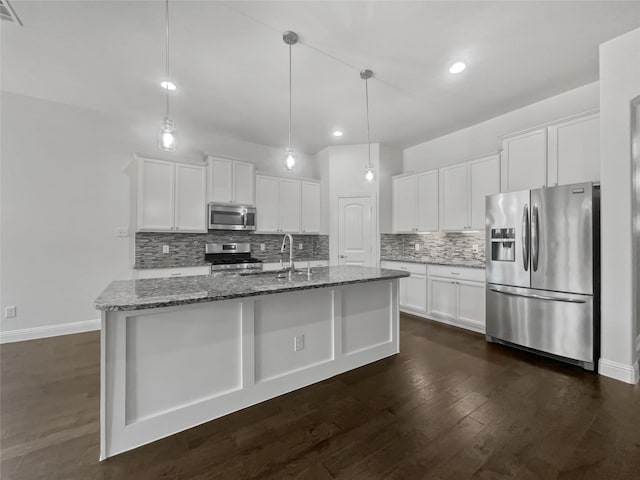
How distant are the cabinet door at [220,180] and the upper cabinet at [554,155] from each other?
12.7 ft

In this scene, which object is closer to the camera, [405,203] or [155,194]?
[155,194]

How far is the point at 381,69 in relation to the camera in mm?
2844

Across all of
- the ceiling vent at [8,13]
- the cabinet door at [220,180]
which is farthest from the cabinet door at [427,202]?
the ceiling vent at [8,13]

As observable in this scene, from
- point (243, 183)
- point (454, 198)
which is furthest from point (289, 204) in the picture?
point (454, 198)

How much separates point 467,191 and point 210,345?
392 cm

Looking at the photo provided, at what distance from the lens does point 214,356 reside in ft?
6.26

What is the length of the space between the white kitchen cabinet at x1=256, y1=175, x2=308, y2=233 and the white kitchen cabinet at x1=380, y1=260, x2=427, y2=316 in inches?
76.5

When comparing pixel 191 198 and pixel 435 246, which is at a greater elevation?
pixel 191 198

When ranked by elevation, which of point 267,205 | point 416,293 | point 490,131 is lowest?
point 416,293

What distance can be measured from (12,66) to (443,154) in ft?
18.7

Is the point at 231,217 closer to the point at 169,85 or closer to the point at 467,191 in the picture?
the point at 169,85

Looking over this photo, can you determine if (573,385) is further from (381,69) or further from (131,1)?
(131,1)

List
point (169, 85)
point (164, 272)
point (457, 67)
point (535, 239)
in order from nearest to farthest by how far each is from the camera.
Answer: point (457, 67), point (535, 239), point (169, 85), point (164, 272)

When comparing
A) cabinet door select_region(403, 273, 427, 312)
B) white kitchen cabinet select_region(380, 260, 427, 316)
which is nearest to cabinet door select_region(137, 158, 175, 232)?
white kitchen cabinet select_region(380, 260, 427, 316)
